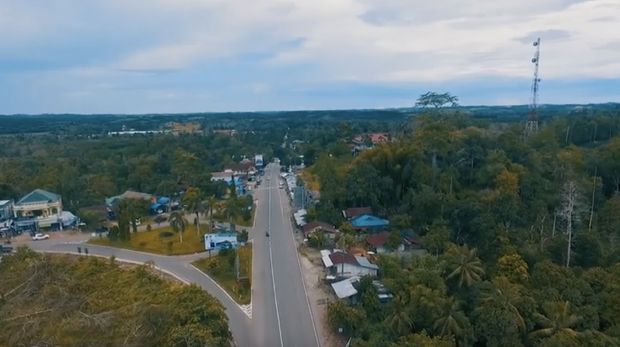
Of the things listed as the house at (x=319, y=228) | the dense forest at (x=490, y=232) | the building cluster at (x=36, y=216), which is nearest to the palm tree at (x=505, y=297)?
the dense forest at (x=490, y=232)

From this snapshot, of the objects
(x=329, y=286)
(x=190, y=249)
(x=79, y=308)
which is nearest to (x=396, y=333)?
(x=329, y=286)

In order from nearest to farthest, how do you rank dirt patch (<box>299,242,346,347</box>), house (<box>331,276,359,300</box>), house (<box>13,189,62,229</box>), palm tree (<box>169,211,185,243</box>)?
dirt patch (<box>299,242,346,347</box>) < house (<box>331,276,359,300</box>) < palm tree (<box>169,211,185,243</box>) < house (<box>13,189,62,229</box>)

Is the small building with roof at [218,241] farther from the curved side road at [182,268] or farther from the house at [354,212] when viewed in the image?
Answer: the house at [354,212]

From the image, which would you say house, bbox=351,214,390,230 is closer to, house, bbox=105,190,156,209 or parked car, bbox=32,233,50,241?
house, bbox=105,190,156,209

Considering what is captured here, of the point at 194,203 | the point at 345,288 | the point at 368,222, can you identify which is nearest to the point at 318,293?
the point at 345,288

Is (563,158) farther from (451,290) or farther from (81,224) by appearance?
(81,224)

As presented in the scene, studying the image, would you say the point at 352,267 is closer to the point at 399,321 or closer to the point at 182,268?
the point at 399,321

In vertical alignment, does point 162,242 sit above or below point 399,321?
below

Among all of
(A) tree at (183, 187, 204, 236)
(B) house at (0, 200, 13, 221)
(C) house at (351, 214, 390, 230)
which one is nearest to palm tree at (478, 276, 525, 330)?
(C) house at (351, 214, 390, 230)
